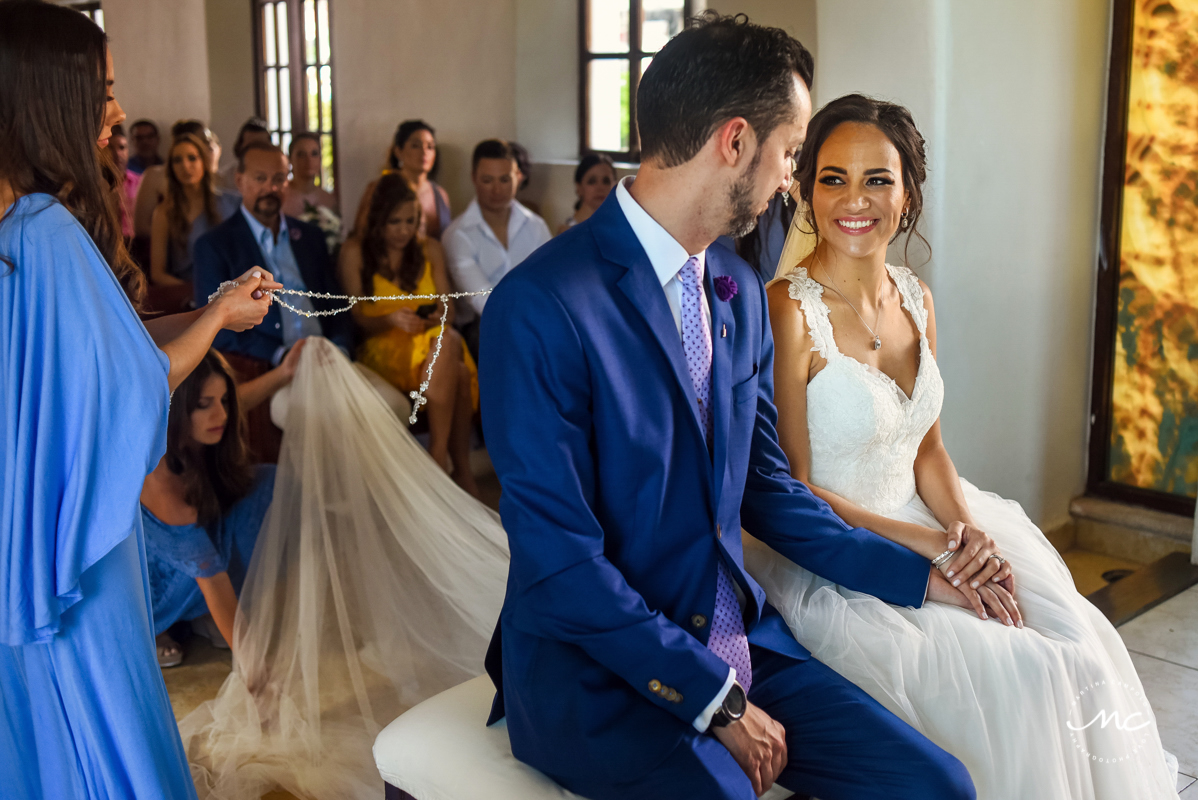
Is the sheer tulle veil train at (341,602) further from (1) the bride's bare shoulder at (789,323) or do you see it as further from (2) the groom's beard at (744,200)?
(2) the groom's beard at (744,200)

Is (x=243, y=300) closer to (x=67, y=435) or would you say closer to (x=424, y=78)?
(x=67, y=435)

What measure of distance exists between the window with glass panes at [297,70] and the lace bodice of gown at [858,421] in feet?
20.5

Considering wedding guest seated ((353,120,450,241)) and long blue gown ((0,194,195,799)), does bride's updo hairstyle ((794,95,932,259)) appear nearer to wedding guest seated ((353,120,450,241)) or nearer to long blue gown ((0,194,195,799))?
long blue gown ((0,194,195,799))

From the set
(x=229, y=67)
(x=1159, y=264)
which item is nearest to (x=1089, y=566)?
(x=1159, y=264)

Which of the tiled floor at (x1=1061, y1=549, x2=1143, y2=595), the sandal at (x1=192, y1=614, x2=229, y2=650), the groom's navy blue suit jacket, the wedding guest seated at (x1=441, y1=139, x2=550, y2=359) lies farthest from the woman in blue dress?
the wedding guest seated at (x1=441, y1=139, x2=550, y2=359)

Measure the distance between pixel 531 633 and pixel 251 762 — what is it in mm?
1228

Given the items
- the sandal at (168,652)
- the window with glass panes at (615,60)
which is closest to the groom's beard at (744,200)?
the sandal at (168,652)

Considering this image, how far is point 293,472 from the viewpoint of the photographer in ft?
9.95

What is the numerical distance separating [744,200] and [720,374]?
253mm

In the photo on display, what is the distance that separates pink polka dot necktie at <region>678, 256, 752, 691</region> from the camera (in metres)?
1.64

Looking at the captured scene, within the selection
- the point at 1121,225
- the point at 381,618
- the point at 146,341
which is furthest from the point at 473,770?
the point at 1121,225

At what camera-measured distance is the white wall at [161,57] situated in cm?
846

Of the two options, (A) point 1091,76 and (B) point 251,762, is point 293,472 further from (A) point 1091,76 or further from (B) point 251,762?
(A) point 1091,76

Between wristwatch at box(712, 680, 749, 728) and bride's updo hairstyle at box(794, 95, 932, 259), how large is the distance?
1.11 metres
